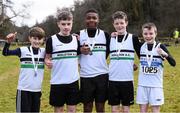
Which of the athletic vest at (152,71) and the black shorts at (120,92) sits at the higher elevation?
the athletic vest at (152,71)

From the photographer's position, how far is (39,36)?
8.09 meters

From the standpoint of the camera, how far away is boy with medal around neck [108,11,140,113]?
808 centimetres

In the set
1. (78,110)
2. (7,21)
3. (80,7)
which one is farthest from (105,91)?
(80,7)

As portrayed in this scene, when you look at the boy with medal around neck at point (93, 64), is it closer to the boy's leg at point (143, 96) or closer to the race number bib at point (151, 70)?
the boy's leg at point (143, 96)

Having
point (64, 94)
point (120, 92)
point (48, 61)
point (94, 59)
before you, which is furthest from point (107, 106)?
point (48, 61)

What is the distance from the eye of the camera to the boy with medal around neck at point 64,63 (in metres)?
7.84

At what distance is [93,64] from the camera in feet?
26.6

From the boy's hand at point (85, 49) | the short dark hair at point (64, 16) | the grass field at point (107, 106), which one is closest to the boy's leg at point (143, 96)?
the boy's hand at point (85, 49)

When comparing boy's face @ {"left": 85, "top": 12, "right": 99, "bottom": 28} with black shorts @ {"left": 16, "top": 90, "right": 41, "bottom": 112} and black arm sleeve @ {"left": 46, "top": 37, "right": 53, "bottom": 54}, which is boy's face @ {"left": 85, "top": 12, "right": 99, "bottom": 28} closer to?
black arm sleeve @ {"left": 46, "top": 37, "right": 53, "bottom": 54}

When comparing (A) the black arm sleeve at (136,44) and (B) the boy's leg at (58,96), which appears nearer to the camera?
(B) the boy's leg at (58,96)

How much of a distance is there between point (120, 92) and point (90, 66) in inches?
27.2

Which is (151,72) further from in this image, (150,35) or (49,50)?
(49,50)

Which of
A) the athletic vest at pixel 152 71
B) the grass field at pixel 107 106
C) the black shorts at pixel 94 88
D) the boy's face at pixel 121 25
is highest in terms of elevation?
the boy's face at pixel 121 25

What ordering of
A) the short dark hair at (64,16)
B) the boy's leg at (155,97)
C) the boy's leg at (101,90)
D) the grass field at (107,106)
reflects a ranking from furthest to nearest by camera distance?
the grass field at (107,106), the boy's leg at (101,90), the boy's leg at (155,97), the short dark hair at (64,16)
